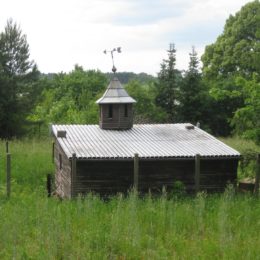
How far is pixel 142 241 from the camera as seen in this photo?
11078mm

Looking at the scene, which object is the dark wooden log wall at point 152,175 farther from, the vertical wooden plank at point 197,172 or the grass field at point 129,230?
the grass field at point 129,230

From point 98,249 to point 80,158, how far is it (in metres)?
6.55

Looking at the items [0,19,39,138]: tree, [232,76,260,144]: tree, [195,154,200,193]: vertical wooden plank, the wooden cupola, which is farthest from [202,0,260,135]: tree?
[232,76,260,144]: tree

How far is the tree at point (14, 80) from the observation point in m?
37.3

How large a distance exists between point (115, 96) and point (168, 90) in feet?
65.6

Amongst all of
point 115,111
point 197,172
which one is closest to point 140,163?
point 197,172

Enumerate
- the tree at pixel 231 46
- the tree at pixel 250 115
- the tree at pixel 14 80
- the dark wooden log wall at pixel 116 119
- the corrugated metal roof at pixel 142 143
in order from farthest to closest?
the tree at pixel 231 46 < the tree at pixel 14 80 < the dark wooden log wall at pixel 116 119 < the corrugated metal roof at pixel 142 143 < the tree at pixel 250 115

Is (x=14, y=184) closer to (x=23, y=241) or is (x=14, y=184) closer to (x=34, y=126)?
(x=23, y=241)

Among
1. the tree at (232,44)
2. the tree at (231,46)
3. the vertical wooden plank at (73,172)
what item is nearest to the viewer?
the vertical wooden plank at (73,172)

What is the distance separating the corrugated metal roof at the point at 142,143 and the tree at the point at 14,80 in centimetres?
1728

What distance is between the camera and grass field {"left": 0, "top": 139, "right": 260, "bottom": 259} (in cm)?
1025

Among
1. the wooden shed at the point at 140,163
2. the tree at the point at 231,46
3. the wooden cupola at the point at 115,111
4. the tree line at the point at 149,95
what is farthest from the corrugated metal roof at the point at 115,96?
the tree at the point at 231,46

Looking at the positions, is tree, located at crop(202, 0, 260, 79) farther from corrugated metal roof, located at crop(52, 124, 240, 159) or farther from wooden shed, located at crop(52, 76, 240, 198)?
wooden shed, located at crop(52, 76, 240, 198)

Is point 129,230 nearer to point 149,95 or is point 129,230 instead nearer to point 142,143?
point 142,143
